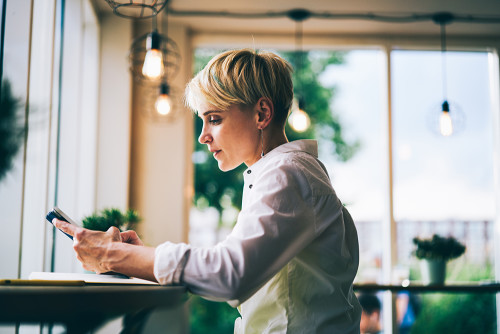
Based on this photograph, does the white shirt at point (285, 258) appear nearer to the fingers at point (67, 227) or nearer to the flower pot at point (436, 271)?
the fingers at point (67, 227)

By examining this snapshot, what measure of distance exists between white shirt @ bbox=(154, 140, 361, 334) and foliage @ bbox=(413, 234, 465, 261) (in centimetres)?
267

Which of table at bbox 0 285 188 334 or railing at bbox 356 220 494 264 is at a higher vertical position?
table at bbox 0 285 188 334

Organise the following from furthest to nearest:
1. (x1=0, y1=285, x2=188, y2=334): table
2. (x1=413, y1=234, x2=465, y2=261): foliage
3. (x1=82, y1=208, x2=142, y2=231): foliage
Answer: (x1=413, y1=234, x2=465, y2=261): foliage < (x1=82, y1=208, x2=142, y2=231): foliage < (x1=0, y1=285, x2=188, y2=334): table

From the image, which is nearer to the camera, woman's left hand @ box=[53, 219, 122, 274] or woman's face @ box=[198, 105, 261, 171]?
woman's left hand @ box=[53, 219, 122, 274]

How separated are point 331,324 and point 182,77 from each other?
137 inches

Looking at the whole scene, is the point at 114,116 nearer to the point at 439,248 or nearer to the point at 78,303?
the point at 439,248

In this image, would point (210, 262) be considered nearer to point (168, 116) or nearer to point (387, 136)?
point (168, 116)

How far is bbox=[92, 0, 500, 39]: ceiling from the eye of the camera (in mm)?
3826

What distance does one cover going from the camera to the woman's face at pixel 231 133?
3.31ft

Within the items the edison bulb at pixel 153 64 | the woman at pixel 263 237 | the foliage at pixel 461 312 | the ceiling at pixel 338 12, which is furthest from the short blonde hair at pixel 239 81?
the foliage at pixel 461 312

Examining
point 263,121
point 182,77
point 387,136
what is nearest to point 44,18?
point 182,77

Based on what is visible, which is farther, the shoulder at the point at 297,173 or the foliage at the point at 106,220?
the foliage at the point at 106,220

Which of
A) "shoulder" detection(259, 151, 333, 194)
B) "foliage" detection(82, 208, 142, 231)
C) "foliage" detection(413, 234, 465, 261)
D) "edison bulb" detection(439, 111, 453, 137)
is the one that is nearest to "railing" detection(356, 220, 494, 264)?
"foliage" detection(413, 234, 465, 261)

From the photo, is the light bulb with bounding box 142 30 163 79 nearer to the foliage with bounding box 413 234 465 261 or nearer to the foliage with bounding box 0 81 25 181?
the foliage with bounding box 0 81 25 181
